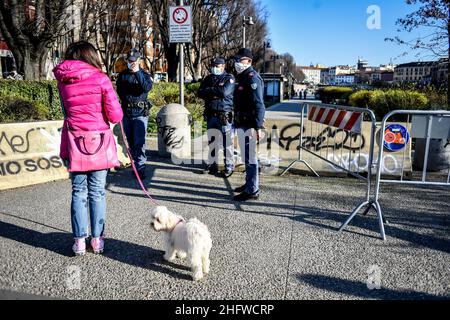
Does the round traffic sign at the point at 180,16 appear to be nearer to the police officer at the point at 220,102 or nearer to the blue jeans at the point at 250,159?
the police officer at the point at 220,102

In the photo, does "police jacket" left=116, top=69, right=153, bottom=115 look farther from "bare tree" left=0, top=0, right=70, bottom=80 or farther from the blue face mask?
"bare tree" left=0, top=0, right=70, bottom=80

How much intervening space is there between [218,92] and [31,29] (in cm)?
874

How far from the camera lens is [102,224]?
3684 mm

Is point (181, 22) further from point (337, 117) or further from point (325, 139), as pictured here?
point (337, 117)

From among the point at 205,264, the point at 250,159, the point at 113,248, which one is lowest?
the point at 113,248

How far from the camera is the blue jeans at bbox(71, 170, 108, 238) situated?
11.5ft

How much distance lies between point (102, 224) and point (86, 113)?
111cm

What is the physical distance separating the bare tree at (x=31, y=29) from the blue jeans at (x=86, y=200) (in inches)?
410

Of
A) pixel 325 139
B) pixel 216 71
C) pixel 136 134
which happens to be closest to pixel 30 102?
pixel 136 134

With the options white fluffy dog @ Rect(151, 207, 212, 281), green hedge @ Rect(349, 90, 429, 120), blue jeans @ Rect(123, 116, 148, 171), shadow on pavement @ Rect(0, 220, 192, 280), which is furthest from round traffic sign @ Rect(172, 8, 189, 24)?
green hedge @ Rect(349, 90, 429, 120)

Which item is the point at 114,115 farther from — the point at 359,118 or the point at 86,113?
the point at 359,118

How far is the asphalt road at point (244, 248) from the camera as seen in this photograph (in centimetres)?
306

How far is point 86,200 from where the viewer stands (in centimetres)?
361

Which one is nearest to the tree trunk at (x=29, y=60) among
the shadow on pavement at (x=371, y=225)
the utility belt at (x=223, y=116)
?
the utility belt at (x=223, y=116)
